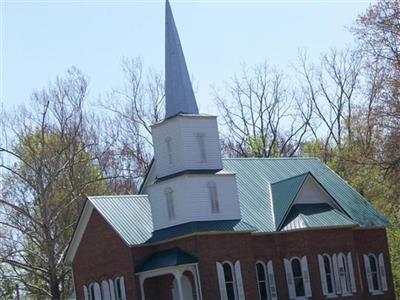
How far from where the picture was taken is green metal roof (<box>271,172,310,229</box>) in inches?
1746

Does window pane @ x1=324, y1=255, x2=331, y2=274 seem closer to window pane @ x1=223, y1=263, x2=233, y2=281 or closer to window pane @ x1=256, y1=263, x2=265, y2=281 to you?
window pane @ x1=256, y1=263, x2=265, y2=281

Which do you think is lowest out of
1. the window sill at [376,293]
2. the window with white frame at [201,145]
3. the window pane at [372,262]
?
the window sill at [376,293]

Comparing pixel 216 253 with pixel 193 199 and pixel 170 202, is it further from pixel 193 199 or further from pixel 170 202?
pixel 170 202

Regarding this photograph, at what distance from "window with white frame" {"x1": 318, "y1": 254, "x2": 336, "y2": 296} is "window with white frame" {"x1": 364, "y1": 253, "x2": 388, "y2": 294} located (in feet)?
11.3

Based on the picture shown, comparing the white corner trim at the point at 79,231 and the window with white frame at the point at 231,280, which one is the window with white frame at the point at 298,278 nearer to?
the window with white frame at the point at 231,280

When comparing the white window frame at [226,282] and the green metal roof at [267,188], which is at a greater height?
the green metal roof at [267,188]

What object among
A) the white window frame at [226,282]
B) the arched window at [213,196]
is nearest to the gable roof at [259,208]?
the arched window at [213,196]

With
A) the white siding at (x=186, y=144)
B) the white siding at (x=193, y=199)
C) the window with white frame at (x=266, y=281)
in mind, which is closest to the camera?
the white siding at (x=193, y=199)

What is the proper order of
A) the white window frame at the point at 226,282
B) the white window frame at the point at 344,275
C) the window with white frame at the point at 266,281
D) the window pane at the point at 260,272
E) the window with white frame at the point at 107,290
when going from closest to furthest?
the white window frame at the point at 226,282 → the window with white frame at the point at 107,290 → the window with white frame at the point at 266,281 → the window pane at the point at 260,272 → the white window frame at the point at 344,275

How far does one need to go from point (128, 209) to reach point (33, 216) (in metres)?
13.8

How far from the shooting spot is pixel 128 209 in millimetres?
44094

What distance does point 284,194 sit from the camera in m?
45.5

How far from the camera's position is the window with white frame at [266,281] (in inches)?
1687

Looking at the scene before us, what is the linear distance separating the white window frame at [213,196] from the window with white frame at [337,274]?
5882mm
